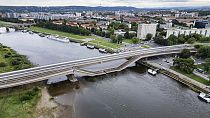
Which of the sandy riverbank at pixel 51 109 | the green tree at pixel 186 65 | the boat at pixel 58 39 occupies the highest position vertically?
the boat at pixel 58 39

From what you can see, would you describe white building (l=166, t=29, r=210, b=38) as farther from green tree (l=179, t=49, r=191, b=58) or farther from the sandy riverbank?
the sandy riverbank

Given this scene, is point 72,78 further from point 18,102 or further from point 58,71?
point 18,102

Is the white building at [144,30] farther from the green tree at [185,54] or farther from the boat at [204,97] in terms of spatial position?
the boat at [204,97]

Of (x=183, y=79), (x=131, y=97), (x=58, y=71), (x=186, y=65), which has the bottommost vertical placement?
(x=131, y=97)

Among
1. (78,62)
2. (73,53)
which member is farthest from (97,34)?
(78,62)

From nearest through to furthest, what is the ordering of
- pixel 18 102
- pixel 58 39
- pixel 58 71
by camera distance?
pixel 18 102, pixel 58 71, pixel 58 39

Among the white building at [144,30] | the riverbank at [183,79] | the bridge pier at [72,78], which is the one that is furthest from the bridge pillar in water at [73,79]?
the white building at [144,30]

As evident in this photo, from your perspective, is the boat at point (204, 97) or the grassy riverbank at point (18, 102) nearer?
the grassy riverbank at point (18, 102)

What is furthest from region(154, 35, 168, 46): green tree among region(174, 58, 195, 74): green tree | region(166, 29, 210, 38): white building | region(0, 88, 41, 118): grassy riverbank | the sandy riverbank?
the sandy riverbank

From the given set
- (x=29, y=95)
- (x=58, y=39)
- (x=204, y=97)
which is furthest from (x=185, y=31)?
(x=29, y=95)

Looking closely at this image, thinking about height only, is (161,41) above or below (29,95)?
above
